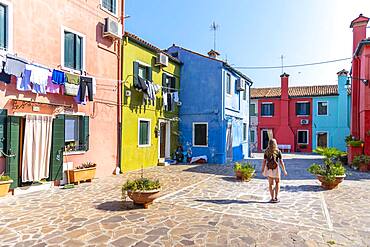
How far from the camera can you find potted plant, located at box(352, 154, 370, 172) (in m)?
14.3

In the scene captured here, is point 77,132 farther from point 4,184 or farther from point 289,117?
point 289,117

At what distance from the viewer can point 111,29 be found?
1147 centimetres

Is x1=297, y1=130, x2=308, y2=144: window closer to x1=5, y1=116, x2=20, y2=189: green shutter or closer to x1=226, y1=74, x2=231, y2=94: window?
x1=226, y1=74, x2=231, y2=94: window

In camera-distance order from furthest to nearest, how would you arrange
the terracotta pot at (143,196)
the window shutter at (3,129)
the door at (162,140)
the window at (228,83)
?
1. the window at (228,83)
2. the door at (162,140)
3. the window shutter at (3,129)
4. the terracotta pot at (143,196)

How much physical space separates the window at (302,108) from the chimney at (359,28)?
11.9 metres

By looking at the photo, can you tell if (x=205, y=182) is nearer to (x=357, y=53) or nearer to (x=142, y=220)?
(x=142, y=220)

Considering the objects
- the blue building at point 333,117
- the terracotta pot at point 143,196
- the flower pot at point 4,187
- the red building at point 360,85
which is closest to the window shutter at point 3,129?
the flower pot at point 4,187

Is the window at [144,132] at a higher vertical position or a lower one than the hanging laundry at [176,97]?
lower

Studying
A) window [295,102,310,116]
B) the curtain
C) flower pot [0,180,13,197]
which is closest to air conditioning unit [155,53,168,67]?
the curtain

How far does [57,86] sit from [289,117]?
25.9m

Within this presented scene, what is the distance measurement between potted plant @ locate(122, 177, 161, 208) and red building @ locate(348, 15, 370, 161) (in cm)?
1324

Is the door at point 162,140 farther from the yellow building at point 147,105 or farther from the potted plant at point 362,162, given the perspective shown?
the potted plant at point 362,162

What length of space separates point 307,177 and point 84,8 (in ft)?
37.9

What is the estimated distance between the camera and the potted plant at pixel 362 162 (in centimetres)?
1434
